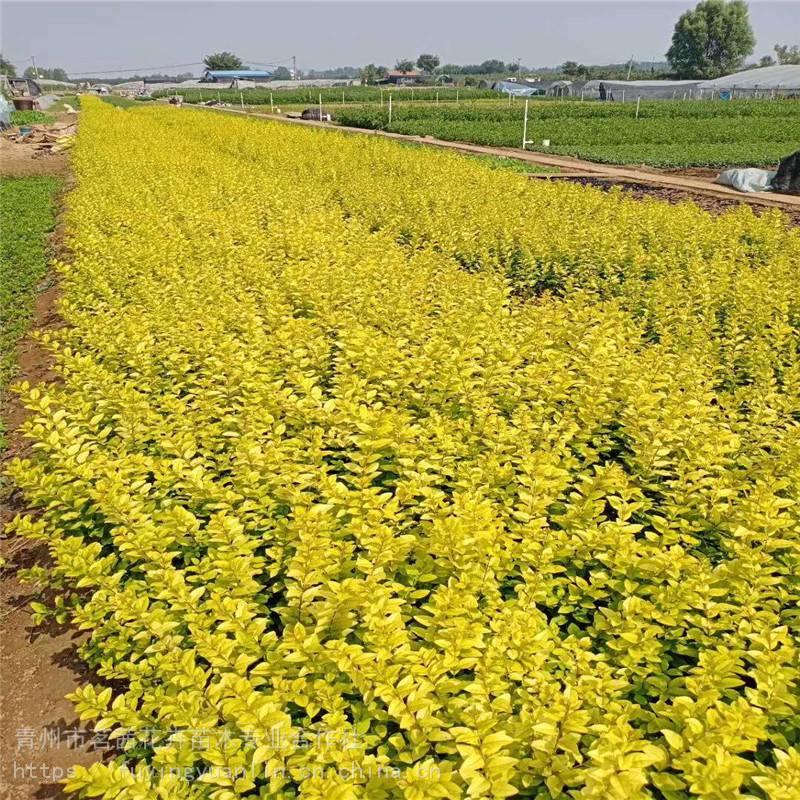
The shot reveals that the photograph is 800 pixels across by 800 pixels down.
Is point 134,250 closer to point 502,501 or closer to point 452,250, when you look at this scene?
point 452,250

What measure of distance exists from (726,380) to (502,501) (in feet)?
10.2

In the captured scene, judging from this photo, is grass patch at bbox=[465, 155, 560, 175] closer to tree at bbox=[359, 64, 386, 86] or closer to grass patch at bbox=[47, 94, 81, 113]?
grass patch at bbox=[47, 94, 81, 113]

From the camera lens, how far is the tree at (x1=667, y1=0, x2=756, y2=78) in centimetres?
9294

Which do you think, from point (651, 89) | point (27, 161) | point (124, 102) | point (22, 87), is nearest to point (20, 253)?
point (27, 161)

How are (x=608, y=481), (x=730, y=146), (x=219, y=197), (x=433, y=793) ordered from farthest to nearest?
(x=730, y=146) < (x=219, y=197) < (x=608, y=481) < (x=433, y=793)

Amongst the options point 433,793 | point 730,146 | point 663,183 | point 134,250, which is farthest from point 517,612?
point 730,146

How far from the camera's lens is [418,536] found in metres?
3.02

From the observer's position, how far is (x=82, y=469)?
3152mm

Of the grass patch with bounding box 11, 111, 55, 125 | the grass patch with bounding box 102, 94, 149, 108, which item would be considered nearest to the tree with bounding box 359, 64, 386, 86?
the grass patch with bounding box 102, 94, 149, 108

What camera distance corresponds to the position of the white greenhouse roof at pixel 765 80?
4934cm

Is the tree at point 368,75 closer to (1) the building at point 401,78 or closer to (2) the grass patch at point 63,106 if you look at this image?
(1) the building at point 401,78

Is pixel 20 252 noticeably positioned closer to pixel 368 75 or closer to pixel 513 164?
pixel 513 164

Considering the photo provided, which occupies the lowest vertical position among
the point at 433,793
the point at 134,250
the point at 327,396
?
the point at 327,396

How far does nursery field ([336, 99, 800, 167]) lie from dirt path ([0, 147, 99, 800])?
24.9m
